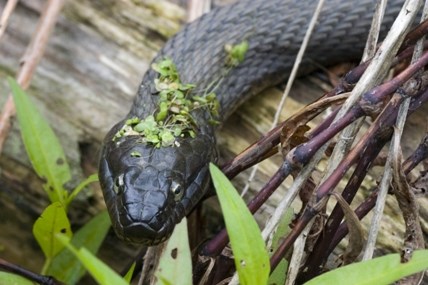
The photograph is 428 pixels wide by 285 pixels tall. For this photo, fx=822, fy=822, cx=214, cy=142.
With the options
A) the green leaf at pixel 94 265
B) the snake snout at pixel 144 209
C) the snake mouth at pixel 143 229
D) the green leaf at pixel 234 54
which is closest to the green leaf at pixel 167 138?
the snake snout at pixel 144 209

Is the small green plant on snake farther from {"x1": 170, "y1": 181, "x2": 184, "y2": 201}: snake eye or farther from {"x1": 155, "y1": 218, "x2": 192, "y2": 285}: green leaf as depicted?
{"x1": 155, "y1": 218, "x2": 192, "y2": 285}: green leaf

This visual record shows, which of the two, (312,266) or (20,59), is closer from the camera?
(312,266)

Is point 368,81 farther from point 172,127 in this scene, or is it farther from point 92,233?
point 92,233

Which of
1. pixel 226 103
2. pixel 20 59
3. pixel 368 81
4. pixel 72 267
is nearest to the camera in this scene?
pixel 368 81

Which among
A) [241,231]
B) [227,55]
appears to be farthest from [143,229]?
[227,55]

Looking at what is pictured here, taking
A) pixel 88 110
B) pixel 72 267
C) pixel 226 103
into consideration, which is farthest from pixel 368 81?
pixel 88 110

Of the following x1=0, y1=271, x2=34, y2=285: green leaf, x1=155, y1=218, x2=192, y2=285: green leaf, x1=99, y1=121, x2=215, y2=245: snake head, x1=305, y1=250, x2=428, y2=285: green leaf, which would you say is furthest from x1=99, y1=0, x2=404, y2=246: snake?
x1=305, y1=250, x2=428, y2=285: green leaf

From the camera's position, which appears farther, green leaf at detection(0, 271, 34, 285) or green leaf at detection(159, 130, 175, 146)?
green leaf at detection(159, 130, 175, 146)

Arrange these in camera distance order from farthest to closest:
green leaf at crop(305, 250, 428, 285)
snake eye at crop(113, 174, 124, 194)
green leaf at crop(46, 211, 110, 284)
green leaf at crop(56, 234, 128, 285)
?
green leaf at crop(46, 211, 110, 284)
snake eye at crop(113, 174, 124, 194)
green leaf at crop(305, 250, 428, 285)
green leaf at crop(56, 234, 128, 285)
